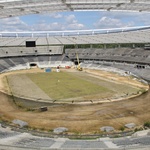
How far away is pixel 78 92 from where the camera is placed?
159 ft

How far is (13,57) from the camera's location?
94.1 metres

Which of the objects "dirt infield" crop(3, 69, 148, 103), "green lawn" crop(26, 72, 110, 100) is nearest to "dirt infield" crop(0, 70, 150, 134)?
"dirt infield" crop(3, 69, 148, 103)

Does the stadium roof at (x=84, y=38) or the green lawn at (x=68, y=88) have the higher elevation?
the stadium roof at (x=84, y=38)

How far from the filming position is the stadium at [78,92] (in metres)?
25.9

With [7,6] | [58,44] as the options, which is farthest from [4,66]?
[7,6]

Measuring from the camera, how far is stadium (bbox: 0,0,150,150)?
A: 25891 millimetres

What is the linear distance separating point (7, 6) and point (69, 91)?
1978 centimetres

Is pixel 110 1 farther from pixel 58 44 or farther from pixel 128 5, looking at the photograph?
pixel 58 44

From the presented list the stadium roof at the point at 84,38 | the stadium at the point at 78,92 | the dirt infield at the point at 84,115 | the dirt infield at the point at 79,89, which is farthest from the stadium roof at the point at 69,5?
the stadium roof at the point at 84,38

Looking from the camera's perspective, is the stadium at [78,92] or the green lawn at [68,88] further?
the green lawn at [68,88]

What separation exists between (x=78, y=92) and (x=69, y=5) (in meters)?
17.1

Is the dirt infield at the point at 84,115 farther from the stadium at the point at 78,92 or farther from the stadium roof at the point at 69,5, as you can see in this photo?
the stadium roof at the point at 69,5

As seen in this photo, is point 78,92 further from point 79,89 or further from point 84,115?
point 84,115

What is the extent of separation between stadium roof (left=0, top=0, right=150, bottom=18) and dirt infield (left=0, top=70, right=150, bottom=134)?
17.9m
